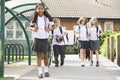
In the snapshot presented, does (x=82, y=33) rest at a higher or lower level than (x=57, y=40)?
higher

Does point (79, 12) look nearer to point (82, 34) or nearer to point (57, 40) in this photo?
point (82, 34)

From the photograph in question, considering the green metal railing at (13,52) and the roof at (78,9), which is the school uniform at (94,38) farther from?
the roof at (78,9)

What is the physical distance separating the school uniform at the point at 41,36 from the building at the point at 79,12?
32.8m

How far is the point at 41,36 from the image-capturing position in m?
12.8

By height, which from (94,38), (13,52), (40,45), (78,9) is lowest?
(13,52)

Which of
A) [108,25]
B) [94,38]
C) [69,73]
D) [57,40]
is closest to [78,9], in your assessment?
[108,25]

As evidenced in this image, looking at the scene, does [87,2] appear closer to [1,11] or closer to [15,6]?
[15,6]

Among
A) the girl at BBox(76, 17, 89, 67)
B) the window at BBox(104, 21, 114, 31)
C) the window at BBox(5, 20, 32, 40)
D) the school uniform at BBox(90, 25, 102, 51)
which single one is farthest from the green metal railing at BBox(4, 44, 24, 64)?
the window at BBox(104, 21, 114, 31)

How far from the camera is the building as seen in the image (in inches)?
1836

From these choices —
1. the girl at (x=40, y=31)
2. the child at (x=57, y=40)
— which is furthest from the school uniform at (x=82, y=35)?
the girl at (x=40, y=31)

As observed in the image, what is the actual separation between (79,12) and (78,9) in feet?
3.10

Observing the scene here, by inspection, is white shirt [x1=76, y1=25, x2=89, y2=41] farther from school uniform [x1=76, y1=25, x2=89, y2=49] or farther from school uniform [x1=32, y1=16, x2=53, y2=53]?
school uniform [x1=32, y1=16, x2=53, y2=53]

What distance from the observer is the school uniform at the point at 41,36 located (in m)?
12.7

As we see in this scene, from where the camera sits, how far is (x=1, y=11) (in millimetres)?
12031
